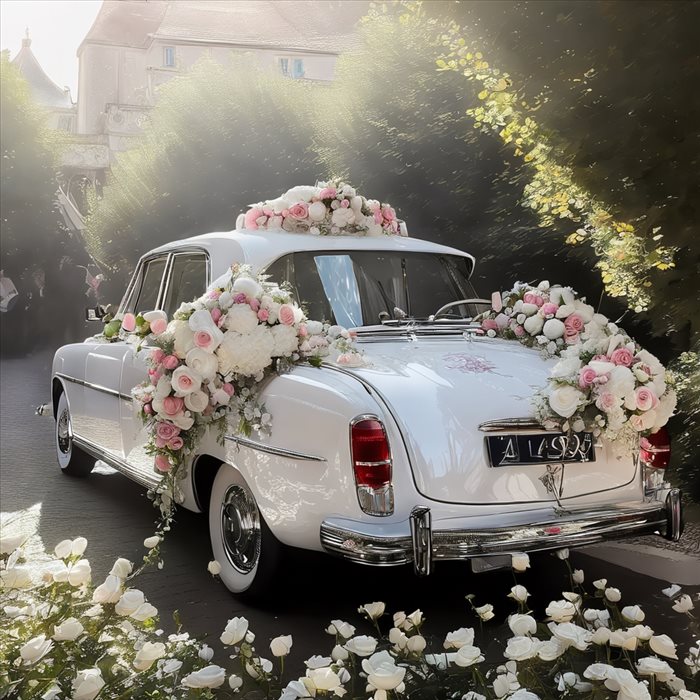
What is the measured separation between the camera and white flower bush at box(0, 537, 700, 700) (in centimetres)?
226

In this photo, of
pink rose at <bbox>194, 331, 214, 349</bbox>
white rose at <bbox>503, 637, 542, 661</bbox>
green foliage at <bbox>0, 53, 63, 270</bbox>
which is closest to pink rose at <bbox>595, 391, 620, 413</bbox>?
pink rose at <bbox>194, 331, 214, 349</bbox>

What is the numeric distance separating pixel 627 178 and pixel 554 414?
2.28 m

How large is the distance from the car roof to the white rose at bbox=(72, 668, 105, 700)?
10.7ft

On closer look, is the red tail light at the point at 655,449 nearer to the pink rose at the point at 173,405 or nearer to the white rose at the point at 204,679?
the pink rose at the point at 173,405

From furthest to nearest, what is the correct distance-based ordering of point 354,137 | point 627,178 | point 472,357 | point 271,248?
point 354,137
point 627,178
point 271,248
point 472,357

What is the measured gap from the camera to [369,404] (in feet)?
13.5

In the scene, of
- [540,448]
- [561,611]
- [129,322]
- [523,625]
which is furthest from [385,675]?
[129,322]

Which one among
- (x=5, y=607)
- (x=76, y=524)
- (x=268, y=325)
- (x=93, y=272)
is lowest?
(x=93, y=272)

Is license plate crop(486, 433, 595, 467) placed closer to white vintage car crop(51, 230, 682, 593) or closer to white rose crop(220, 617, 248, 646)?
white vintage car crop(51, 230, 682, 593)

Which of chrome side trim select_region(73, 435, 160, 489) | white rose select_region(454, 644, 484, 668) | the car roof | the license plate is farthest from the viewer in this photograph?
chrome side trim select_region(73, 435, 160, 489)

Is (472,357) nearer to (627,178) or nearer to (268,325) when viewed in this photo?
(268,325)

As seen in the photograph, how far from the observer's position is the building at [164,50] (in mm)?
61281

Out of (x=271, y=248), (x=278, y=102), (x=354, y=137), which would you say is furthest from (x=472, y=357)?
(x=278, y=102)

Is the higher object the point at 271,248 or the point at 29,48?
the point at 29,48
